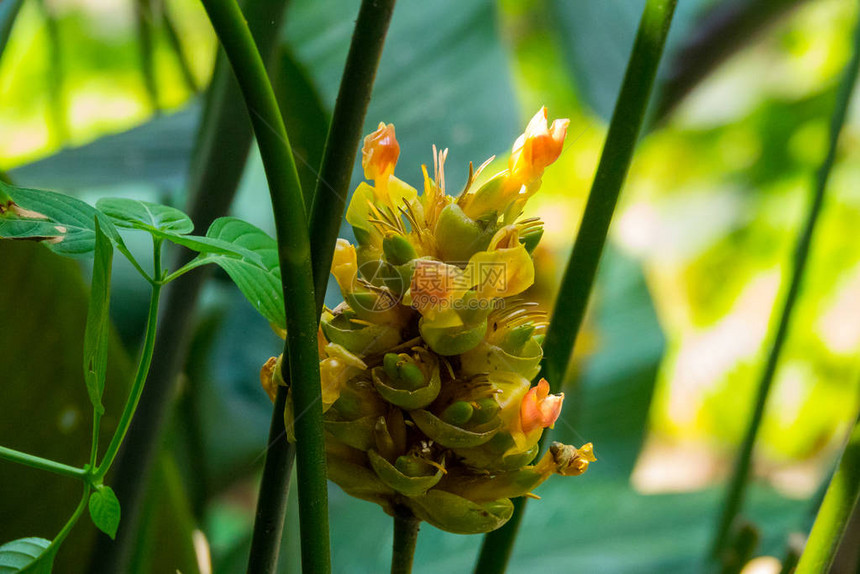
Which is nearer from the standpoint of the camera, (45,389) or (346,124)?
(346,124)

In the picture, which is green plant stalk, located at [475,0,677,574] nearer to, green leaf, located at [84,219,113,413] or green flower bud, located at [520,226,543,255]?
green flower bud, located at [520,226,543,255]

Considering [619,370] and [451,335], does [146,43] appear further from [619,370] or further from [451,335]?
[619,370]

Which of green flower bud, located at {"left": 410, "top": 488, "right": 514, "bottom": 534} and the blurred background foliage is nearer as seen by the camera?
green flower bud, located at {"left": 410, "top": 488, "right": 514, "bottom": 534}

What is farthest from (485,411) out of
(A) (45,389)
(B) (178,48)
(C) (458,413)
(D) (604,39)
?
(D) (604,39)

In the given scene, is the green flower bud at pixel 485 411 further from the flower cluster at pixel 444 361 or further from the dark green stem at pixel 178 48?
the dark green stem at pixel 178 48

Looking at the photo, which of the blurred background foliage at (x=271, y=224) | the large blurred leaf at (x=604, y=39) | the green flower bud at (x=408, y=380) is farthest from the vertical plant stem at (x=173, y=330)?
the large blurred leaf at (x=604, y=39)

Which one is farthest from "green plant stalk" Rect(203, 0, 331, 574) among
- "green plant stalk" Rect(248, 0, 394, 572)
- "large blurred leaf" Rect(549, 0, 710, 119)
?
"large blurred leaf" Rect(549, 0, 710, 119)

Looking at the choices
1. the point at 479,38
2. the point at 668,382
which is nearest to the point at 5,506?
the point at 479,38
